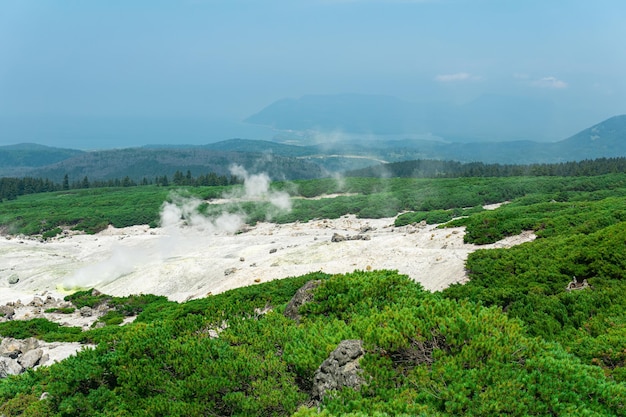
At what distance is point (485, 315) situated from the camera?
9992mm

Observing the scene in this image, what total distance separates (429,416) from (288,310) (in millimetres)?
7773

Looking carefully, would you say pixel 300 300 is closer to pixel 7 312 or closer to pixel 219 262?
pixel 219 262

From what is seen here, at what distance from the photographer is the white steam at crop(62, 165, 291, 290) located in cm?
3531

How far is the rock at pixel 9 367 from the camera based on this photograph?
1717cm

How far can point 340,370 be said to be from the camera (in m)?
9.20

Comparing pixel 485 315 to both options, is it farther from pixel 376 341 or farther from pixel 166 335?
pixel 166 335

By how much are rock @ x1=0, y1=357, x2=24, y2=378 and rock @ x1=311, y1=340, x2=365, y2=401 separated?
12.9 meters

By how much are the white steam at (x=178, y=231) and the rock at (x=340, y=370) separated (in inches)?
1110

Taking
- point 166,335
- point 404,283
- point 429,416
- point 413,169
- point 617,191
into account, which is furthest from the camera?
point 413,169

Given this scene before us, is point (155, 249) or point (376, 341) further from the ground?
point (376, 341)

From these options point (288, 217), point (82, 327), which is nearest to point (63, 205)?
point (288, 217)

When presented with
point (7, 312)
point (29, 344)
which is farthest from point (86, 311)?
point (29, 344)

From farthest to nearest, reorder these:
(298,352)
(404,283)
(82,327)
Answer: (82,327)
(404,283)
(298,352)

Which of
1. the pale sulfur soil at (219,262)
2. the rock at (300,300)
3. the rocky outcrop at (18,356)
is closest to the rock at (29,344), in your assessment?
the rocky outcrop at (18,356)
